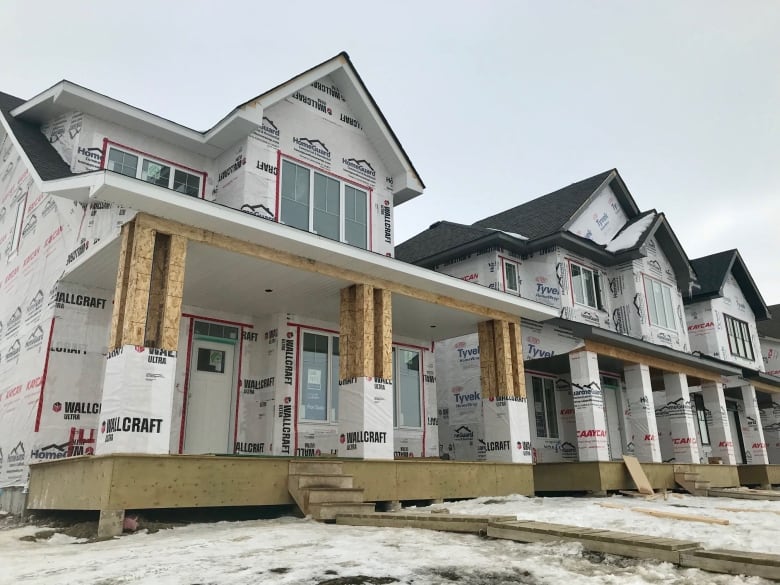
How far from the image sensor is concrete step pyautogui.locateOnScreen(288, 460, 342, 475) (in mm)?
9766

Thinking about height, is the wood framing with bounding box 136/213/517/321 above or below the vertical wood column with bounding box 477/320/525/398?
above

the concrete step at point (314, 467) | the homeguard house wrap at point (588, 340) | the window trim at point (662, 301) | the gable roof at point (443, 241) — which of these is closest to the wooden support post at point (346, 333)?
the concrete step at point (314, 467)

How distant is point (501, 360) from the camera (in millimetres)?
14789

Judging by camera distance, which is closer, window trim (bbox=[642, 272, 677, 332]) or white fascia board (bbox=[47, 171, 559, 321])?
white fascia board (bbox=[47, 171, 559, 321])

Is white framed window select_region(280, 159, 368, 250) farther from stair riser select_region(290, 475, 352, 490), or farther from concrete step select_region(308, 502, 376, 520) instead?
concrete step select_region(308, 502, 376, 520)

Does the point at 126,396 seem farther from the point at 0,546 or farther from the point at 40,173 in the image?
the point at 40,173

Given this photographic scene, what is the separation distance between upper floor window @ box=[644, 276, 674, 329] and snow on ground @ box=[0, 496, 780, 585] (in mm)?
13686

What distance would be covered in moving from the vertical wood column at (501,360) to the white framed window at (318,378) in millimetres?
3637

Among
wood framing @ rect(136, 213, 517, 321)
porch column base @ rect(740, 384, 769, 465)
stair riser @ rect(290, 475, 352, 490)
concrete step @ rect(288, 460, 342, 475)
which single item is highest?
wood framing @ rect(136, 213, 517, 321)

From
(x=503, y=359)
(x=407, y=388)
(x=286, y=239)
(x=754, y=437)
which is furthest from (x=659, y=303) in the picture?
(x=286, y=239)

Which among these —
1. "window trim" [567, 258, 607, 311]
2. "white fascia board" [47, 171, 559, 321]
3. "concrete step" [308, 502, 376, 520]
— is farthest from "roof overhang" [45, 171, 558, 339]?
"window trim" [567, 258, 607, 311]

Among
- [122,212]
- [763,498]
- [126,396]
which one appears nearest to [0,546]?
[126,396]

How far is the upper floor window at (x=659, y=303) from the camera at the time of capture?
70.0 feet

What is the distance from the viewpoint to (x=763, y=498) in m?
14.7
